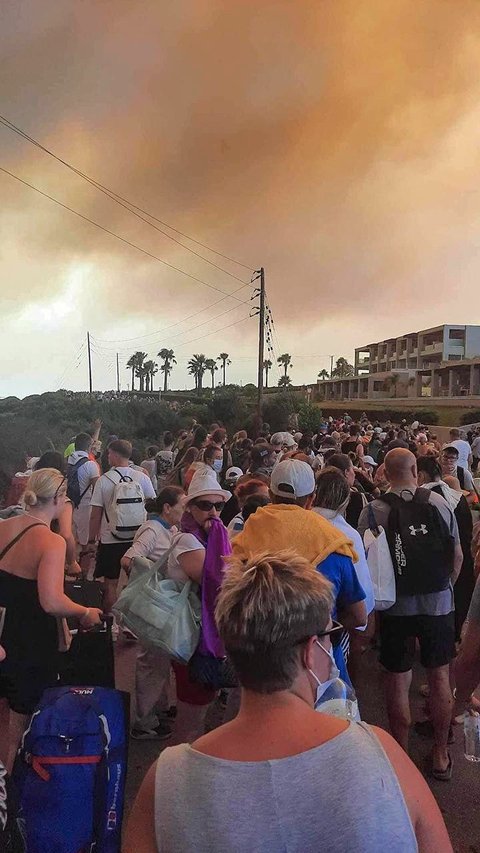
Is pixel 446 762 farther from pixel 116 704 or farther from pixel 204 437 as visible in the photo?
pixel 204 437

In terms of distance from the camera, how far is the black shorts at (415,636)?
3646mm

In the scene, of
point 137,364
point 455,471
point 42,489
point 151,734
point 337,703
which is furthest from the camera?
point 137,364

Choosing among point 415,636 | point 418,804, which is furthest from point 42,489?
point 418,804

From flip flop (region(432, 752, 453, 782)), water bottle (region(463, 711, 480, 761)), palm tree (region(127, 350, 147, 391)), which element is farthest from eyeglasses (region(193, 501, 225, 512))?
palm tree (region(127, 350, 147, 391))

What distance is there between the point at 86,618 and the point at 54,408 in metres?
28.4

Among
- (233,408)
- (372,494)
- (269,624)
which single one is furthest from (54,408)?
(269,624)

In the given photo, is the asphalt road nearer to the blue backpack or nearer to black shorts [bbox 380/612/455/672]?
black shorts [bbox 380/612/455/672]

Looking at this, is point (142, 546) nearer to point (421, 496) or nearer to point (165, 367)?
point (421, 496)

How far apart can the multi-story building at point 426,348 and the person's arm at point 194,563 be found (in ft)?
236

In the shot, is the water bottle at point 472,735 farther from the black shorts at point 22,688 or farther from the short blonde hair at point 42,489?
the short blonde hair at point 42,489

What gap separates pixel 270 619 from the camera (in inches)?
57.2

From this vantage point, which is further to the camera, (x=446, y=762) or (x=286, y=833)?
(x=446, y=762)

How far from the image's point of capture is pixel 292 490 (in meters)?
3.40

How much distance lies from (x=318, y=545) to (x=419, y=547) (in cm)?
107
